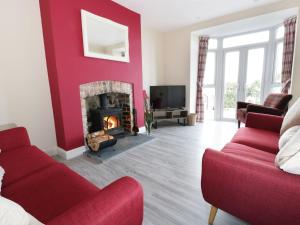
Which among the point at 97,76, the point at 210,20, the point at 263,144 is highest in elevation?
the point at 210,20

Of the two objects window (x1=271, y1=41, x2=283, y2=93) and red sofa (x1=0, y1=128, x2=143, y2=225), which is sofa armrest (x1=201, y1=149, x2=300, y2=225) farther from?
window (x1=271, y1=41, x2=283, y2=93)

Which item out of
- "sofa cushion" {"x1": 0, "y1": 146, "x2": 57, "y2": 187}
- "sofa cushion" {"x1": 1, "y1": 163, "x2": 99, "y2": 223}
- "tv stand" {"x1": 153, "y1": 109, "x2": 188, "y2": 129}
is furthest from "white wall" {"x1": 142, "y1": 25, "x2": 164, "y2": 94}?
"sofa cushion" {"x1": 1, "y1": 163, "x2": 99, "y2": 223}

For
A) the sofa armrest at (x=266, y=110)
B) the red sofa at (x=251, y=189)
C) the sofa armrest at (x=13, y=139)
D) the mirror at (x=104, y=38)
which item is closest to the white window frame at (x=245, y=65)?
the sofa armrest at (x=266, y=110)

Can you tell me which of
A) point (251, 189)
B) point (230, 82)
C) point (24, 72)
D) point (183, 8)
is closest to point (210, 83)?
point (230, 82)

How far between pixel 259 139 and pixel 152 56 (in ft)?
11.1

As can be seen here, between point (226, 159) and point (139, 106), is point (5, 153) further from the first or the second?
point (139, 106)

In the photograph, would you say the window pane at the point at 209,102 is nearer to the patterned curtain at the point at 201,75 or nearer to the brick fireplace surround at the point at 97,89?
the patterned curtain at the point at 201,75

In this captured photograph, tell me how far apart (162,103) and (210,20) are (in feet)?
7.34

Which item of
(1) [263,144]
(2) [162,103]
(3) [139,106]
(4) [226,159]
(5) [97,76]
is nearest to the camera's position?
(4) [226,159]

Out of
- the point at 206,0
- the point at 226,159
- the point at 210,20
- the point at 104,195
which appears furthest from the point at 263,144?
the point at 210,20

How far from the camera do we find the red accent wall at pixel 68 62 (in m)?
2.36

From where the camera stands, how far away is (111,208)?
2.44 feet

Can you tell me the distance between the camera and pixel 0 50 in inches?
84.5

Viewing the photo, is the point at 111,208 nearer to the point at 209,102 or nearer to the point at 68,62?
the point at 68,62
